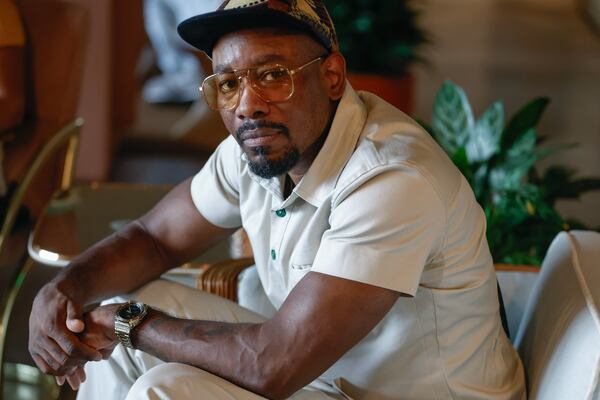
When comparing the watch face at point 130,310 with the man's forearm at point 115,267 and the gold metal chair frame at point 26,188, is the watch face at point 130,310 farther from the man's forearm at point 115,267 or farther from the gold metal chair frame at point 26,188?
the gold metal chair frame at point 26,188

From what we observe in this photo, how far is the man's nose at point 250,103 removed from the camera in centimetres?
174

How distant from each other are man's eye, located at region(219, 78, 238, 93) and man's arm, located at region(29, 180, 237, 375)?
41 cm

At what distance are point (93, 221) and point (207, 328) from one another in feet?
3.56

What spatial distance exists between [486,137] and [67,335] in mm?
1346

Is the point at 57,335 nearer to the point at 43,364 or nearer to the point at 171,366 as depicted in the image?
the point at 43,364

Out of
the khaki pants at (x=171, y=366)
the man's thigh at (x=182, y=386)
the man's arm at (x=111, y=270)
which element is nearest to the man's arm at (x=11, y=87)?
the man's arm at (x=111, y=270)

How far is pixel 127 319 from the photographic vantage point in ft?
5.91

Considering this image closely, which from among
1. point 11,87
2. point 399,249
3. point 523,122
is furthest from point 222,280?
point 11,87

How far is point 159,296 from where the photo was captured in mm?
2055

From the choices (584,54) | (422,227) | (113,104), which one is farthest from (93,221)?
(584,54)

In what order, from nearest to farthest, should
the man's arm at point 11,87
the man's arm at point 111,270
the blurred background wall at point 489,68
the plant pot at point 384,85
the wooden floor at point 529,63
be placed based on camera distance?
the man's arm at point 111,270 < the man's arm at point 11,87 < the blurred background wall at point 489,68 < the plant pot at point 384,85 < the wooden floor at point 529,63

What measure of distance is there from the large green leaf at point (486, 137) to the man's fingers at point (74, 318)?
125 centimetres

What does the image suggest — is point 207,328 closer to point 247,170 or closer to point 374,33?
point 247,170

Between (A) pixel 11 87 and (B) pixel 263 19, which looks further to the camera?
(A) pixel 11 87
